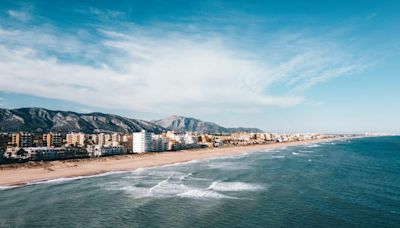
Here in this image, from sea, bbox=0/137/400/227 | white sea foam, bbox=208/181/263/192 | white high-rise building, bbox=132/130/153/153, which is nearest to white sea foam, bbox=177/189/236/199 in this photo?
sea, bbox=0/137/400/227

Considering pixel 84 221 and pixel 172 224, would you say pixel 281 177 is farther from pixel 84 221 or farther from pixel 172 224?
pixel 84 221

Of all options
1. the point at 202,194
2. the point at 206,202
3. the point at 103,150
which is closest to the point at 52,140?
the point at 103,150

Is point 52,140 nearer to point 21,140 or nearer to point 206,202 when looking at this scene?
point 21,140

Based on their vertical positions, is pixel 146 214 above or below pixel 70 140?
below

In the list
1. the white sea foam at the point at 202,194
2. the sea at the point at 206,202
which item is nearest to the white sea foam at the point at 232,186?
the sea at the point at 206,202

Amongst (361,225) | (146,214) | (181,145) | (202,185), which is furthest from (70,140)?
(361,225)

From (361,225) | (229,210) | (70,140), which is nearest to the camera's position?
(361,225)
